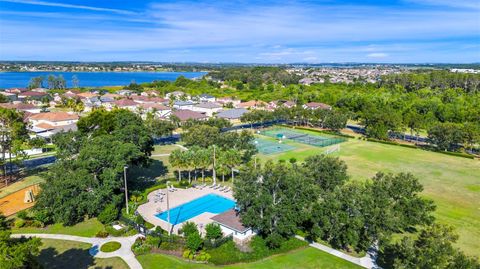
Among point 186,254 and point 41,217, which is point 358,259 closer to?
point 186,254

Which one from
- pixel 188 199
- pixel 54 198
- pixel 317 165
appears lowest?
pixel 188 199

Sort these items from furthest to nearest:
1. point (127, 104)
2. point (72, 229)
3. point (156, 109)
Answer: point (127, 104)
point (156, 109)
point (72, 229)

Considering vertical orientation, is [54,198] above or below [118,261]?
above

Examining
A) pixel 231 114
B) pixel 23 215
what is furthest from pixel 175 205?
pixel 231 114

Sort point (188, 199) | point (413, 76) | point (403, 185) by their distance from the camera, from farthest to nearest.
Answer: point (413, 76) → point (188, 199) → point (403, 185)

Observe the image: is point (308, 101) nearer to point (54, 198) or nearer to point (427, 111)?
point (427, 111)

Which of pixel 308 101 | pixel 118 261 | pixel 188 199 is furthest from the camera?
pixel 308 101

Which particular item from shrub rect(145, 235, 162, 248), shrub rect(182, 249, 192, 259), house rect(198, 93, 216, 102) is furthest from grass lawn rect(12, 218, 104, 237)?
house rect(198, 93, 216, 102)

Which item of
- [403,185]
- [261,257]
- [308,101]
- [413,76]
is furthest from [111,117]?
[413,76]
